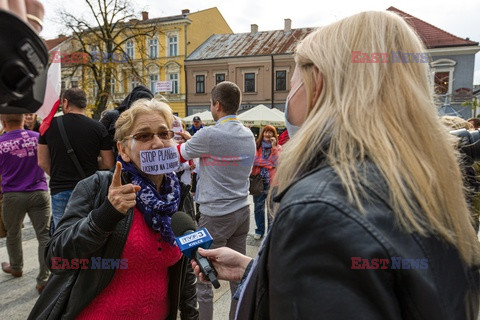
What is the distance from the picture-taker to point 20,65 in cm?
58

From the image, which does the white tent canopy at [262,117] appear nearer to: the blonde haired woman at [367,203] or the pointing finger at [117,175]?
the pointing finger at [117,175]

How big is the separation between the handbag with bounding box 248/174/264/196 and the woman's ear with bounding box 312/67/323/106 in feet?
14.3

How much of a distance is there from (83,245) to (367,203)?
4.16ft

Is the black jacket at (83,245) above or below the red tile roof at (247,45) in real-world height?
below

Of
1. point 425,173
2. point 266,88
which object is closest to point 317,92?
point 425,173

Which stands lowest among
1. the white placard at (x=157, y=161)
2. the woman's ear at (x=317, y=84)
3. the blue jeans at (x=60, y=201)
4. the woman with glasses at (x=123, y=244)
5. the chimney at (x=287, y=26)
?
the blue jeans at (x=60, y=201)

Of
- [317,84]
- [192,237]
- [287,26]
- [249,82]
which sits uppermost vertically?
[287,26]

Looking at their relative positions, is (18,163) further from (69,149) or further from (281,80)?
(281,80)

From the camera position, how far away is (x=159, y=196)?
6.43ft

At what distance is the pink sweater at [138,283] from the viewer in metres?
1.68

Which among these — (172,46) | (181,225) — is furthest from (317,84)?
(172,46)

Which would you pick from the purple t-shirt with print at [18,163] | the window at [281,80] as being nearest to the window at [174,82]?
the window at [281,80]

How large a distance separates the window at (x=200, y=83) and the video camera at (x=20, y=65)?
31653mm

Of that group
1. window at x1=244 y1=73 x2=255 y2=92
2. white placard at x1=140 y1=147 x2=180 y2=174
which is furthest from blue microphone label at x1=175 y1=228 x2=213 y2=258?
window at x1=244 y1=73 x2=255 y2=92
